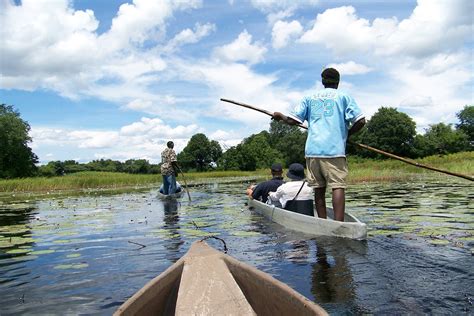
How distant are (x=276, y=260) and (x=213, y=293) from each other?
2.34 m

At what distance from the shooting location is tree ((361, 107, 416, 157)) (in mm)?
70562

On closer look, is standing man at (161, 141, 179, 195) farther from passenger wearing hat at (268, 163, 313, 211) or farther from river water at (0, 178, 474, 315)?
passenger wearing hat at (268, 163, 313, 211)

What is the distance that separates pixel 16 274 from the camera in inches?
181

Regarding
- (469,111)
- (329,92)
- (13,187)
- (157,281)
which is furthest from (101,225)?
(469,111)

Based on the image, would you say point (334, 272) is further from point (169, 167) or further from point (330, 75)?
point (169, 167)

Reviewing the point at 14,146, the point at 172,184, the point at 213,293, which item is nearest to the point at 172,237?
the point at 213,293

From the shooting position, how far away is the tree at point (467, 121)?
76812 mm

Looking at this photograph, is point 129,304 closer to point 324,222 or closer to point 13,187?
point 324,222

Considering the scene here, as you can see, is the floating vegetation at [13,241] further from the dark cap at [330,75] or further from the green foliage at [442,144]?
the green foliage at [442,144]

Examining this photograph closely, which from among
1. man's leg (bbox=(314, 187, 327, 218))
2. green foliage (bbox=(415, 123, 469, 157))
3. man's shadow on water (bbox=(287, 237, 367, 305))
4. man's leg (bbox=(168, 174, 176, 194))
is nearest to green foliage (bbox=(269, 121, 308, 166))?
green foliage (bbox=(415, 123, 469, 157))

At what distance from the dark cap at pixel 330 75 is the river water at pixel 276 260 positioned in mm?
2220

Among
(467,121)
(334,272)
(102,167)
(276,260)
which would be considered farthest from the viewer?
(102,167)

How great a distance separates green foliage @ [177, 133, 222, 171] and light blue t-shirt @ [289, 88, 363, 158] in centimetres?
7752

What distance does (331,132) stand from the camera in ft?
18.1
